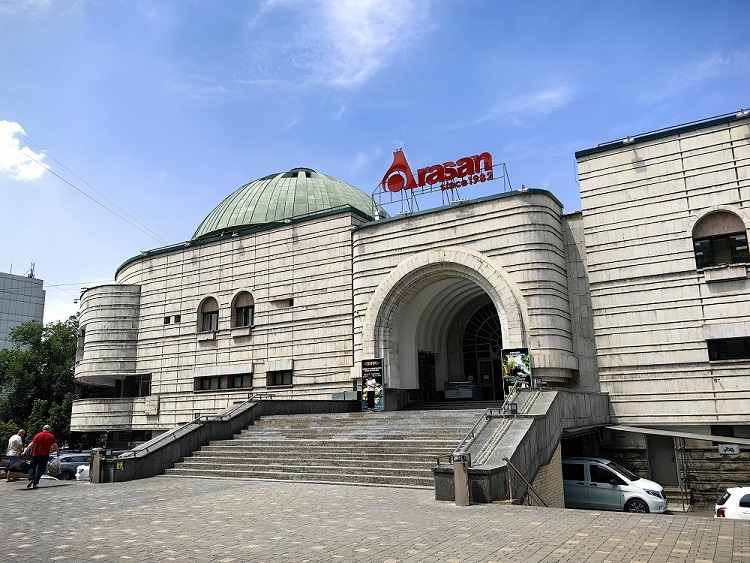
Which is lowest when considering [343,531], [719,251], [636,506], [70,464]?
[636,506]

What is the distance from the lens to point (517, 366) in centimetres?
2266

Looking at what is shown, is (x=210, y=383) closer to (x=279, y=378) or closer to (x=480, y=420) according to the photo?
(x=279, y=378)

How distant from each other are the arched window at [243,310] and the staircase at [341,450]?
1060 cm

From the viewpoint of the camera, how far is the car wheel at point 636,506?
16.0m

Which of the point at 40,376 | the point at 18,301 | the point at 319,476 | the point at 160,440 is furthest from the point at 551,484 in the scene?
the point at 18,301

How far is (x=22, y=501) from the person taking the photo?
1352cm

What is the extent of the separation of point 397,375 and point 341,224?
8059 millimetres

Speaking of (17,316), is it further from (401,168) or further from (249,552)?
(249,552)

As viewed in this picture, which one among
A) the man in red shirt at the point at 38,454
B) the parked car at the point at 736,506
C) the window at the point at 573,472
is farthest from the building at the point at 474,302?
the man in red shirt at the point at 38,454

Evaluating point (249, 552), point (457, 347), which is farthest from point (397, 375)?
point (249, 552)

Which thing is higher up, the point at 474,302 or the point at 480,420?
the point at 474,302

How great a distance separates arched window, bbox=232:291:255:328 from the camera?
103 ft

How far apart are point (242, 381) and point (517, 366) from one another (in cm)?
1495

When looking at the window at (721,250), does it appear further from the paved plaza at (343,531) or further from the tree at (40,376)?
the tree at (40,376)
